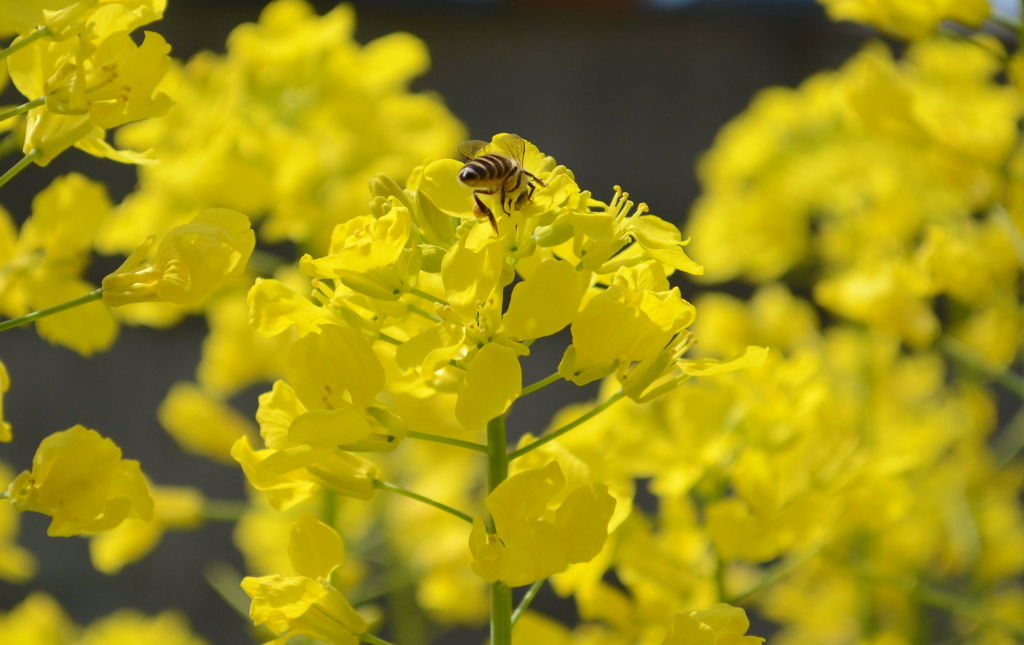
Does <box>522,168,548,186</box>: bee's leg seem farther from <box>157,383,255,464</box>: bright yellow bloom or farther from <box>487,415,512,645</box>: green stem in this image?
<box>157,383,255,464</box>: bright yellow bloom

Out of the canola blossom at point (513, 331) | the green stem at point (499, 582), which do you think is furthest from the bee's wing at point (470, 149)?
the green stem at point (499, 582)

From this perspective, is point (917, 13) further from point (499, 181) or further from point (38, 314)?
point (38, 314)

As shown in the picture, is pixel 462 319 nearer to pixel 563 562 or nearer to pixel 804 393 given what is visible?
pixel 563 562

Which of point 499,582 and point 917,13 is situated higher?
point 917,13

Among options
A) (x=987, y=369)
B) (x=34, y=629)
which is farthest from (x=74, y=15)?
(x=34, y=629)

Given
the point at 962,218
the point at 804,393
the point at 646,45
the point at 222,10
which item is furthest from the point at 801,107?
the point at 222,10

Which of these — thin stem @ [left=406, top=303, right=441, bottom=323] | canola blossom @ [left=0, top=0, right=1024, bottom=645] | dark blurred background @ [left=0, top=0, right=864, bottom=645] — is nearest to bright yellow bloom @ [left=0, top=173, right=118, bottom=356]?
canola blossom @ [left=0, top=0, right=1024, bottom=645]
